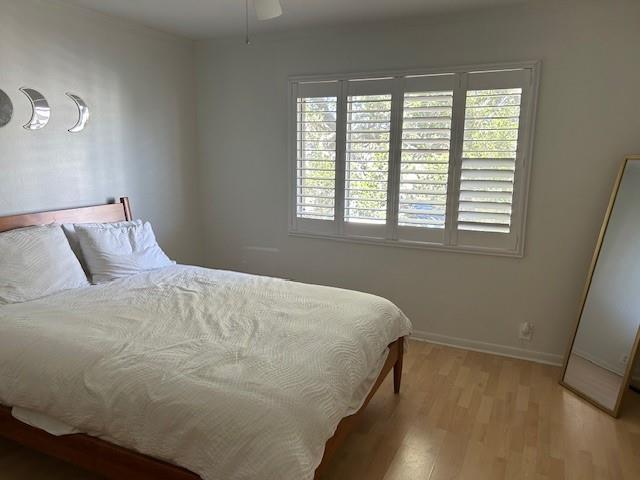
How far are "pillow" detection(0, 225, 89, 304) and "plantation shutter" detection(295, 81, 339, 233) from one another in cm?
183

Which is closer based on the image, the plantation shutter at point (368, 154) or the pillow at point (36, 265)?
the pillow at point (36, 265)

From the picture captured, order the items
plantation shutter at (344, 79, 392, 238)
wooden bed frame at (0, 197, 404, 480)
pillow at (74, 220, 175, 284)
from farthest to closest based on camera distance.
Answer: plantation shutter at (344, 79, 392, 238) < pillow at (74, 220, 175, 284) < wooden bed frame at (0, 197, 404, 480)

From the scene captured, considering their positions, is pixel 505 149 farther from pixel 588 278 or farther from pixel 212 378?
pixel 212 378

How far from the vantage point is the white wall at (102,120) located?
283cm

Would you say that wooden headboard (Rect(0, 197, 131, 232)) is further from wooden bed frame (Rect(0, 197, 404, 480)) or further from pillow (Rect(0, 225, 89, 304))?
wooden bed frame (Rect(0, 197, 404, 480))

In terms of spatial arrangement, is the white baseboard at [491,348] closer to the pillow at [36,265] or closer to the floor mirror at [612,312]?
the floor mirror at [612,312]

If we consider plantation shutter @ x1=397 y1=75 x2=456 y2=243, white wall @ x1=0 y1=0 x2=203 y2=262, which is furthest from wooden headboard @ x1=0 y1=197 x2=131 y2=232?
Result: plantation shutter @ x1=397 y1=75 x2=456 y2=243

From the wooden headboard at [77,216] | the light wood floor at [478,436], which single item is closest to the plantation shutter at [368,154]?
the light wood floor at [478,436]

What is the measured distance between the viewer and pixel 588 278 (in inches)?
117

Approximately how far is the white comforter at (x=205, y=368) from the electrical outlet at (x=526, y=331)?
1208 millimetres

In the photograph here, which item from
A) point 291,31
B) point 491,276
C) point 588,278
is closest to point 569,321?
point 588,278

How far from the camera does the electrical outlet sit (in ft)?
10.8

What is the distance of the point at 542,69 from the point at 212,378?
9.35 ft

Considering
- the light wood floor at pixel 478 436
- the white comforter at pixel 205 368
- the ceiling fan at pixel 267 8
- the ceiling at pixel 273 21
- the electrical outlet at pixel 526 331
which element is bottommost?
the light wood floor at pixel 478 436
